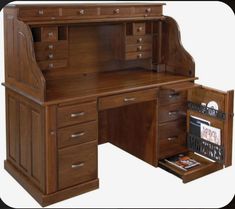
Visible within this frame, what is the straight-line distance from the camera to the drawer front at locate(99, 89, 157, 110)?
11.9ft

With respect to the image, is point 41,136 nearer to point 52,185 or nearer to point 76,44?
point 52,185

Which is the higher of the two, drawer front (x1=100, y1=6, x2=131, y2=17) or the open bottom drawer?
drawer front (x1=100, y1=6, x2=131, y2=17)

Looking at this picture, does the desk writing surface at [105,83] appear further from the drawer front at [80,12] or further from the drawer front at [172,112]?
the drawer front at [80,12]

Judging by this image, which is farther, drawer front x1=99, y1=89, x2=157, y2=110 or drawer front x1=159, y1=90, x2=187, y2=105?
drawer front x1=159, y1=90, x2=187, y2=105

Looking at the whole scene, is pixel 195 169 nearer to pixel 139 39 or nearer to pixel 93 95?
pixel 93 95

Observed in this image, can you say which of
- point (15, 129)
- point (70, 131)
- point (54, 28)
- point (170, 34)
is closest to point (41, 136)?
point (70, 131)

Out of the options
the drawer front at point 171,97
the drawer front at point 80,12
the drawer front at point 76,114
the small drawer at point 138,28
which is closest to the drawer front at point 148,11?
the small drawer at point 138,28

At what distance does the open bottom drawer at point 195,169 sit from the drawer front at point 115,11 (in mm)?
1423

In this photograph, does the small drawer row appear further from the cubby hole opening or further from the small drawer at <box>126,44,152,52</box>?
the small drawer at <box>126,44,152,52</box>

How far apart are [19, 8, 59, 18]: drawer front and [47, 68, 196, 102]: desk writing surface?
598 mm

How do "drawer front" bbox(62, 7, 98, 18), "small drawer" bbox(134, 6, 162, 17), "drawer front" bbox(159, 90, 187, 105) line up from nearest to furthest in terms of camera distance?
1. "drawer front" bbox(62, 7, 98, 18)
2. "drawer front" bbox(159, 90, 187, 105)
3. "small drawer" bbox(134, 6, 162, 17)

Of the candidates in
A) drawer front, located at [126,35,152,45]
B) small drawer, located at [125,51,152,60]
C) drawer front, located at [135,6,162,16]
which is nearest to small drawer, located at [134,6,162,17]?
drawer front, located at [135,6,162,16]

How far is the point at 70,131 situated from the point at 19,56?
0.73 metres

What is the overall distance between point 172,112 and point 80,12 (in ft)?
4.14
